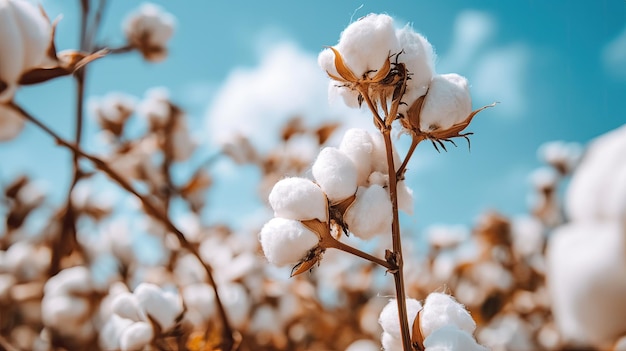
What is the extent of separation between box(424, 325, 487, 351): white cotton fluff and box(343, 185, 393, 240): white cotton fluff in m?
0.09

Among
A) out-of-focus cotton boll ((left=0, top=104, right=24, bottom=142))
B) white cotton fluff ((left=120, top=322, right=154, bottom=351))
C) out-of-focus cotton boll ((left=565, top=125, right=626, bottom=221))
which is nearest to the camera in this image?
out-of-focus cotton boll ((left=565, top=125, right=626, bottom=221))

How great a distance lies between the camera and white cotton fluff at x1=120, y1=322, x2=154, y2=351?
67 centimetres

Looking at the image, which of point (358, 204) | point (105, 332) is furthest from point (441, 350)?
point (105, 332)

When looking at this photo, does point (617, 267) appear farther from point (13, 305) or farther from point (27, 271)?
point (27, 271)

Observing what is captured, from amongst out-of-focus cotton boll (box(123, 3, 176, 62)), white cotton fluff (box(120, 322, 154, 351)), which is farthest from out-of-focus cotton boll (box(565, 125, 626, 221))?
out-of-focus cotton boll (box(123, 3, 176, 62))

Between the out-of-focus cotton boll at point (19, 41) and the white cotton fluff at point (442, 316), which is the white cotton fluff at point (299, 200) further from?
the out-of-focus cotton boll at point (19, 41)

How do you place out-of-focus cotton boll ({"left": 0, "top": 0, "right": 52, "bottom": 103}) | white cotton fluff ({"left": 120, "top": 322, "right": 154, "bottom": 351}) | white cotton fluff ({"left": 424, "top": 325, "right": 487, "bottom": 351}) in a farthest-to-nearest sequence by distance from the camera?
white cotton fluff ({"left": 120, "top": 322, "right": 154, "bottom": 351}) → out-of-focus cotton boll ({"left": 0, "top": 0, "right": 52, "bottom": 103}) → white cotton fluff ({"left": 424, "top": 325, "right": 487, "bottom": 351})

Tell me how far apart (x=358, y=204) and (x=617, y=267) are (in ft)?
0.94

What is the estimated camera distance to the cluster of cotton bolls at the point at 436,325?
0.42 m

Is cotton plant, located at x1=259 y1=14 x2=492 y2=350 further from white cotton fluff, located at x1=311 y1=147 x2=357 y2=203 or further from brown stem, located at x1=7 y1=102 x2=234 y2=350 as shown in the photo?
brown stem, located at x1=7 y1=102 x2=234 y2=350

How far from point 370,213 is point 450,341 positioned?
0.11 m

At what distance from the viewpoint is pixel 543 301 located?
1487mm

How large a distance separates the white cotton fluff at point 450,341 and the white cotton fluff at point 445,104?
165mm

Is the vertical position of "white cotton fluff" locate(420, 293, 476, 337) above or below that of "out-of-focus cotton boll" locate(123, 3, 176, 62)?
below
